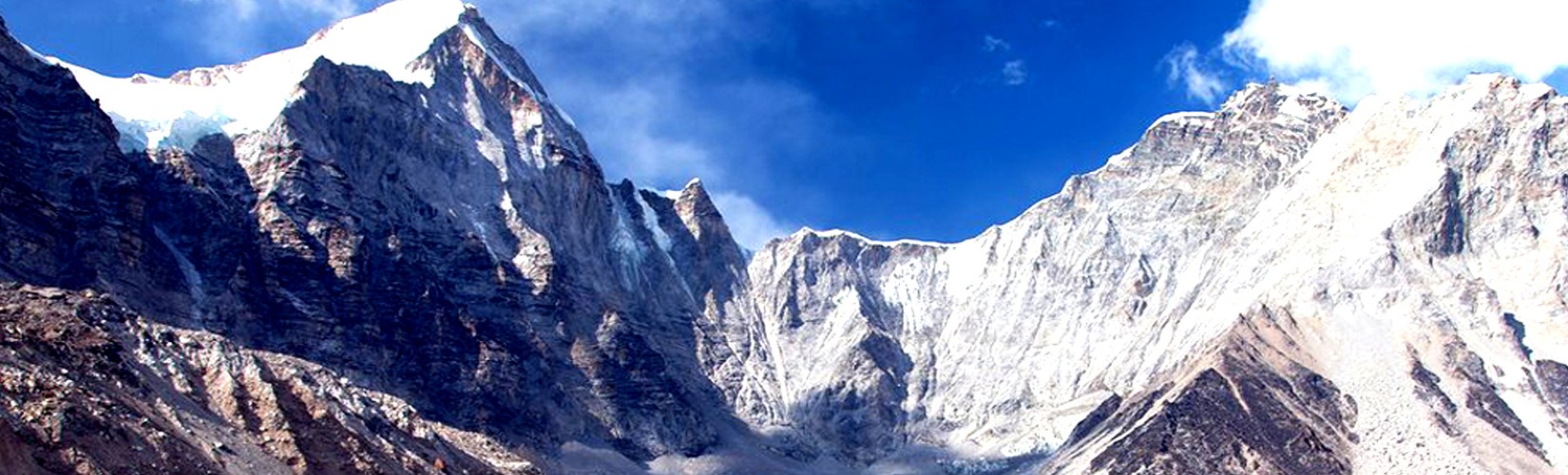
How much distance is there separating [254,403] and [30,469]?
89.9 feet

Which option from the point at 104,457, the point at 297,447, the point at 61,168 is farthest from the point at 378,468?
the point at 61,168

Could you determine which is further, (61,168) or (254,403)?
(61,168)

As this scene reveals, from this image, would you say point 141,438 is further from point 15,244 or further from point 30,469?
point 15,244

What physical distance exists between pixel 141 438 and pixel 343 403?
26.2 m

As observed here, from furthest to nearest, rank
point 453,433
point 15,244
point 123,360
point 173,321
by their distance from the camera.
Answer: point 173,321 → point 15,244 → point 453,433 → point 123,360

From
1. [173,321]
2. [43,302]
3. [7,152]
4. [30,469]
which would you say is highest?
[7,152]

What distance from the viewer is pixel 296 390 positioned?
4126 inches

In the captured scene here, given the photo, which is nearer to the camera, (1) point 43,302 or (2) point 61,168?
(1) point 43,302

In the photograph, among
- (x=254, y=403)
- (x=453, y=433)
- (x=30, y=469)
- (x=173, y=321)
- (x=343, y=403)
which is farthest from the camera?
(x=173, y=321)

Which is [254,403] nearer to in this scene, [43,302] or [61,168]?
[43,302]

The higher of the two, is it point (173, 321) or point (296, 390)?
point (173, 321)

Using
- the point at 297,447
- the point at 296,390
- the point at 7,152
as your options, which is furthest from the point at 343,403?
the point at 7,152

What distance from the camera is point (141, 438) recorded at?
3248 inches

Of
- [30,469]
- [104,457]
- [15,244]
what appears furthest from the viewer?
[15,244]
